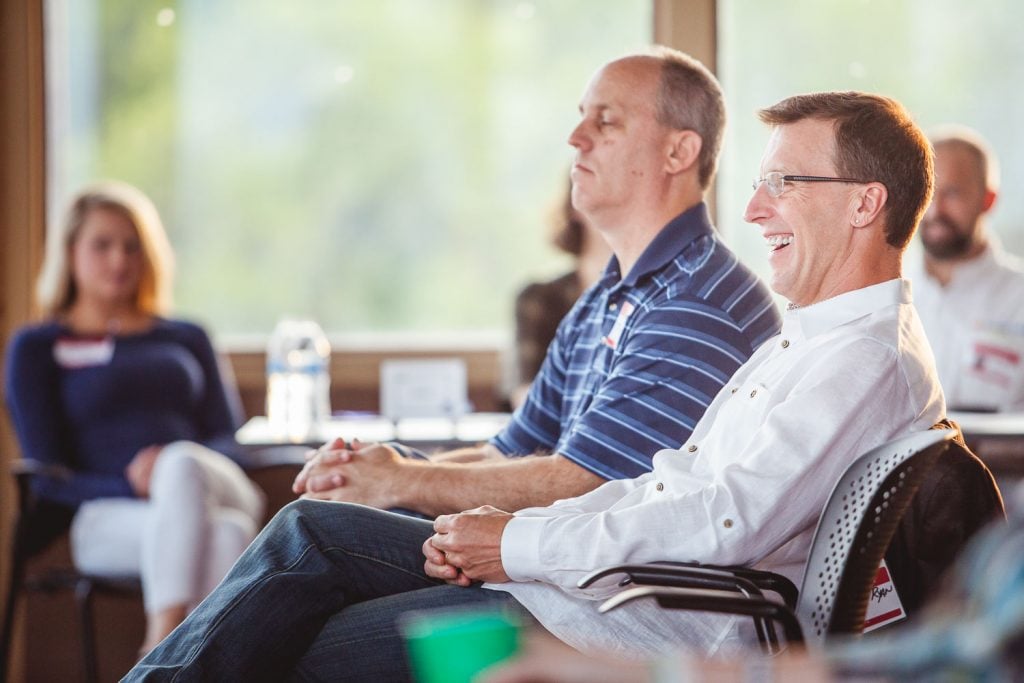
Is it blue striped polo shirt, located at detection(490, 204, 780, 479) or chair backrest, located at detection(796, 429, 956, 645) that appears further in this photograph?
blue striped polo shirt, located at detection(490, 204, 780, 479)

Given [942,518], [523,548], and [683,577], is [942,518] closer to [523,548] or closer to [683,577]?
[683,577]

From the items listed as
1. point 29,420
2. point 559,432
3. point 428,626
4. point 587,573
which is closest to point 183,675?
point 587,573

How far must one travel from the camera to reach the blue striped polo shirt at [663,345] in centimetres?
217

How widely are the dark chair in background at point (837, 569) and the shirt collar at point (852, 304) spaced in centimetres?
27

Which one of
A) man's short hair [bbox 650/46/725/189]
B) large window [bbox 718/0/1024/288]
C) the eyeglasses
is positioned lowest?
the eyeglasses

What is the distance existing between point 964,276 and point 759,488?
112 inches

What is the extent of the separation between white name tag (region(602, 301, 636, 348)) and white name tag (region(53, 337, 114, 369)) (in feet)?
6.71

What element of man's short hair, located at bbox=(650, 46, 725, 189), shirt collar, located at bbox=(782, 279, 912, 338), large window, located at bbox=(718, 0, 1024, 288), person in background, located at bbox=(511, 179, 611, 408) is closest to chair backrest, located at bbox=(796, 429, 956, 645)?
shirt collar, located at bbox=(782, 279, 912, 338)

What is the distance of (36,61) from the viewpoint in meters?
4.32

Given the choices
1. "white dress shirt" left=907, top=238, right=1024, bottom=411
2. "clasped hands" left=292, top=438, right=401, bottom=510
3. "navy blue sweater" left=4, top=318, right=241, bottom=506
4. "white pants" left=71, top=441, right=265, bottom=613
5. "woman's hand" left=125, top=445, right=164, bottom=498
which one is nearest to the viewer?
"clasped hands" left=292, top=438, right=401, bottom=510

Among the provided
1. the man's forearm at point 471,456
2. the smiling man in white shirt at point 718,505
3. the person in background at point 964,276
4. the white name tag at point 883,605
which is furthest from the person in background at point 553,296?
the white name tag at point 883,605

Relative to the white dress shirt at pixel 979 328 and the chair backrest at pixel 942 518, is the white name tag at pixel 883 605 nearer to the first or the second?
the chair backrest at pixel 942 518

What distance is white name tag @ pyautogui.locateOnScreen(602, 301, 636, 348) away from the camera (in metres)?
2.38

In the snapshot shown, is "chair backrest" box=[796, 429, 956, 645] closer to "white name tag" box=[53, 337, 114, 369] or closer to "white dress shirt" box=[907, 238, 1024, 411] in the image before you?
"white dress shirt" box=[907, 238, 1024, 411]
